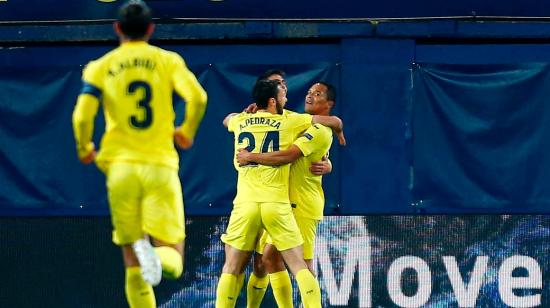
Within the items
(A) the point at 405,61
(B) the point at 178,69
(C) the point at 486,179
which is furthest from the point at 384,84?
(B) the point at 178,69

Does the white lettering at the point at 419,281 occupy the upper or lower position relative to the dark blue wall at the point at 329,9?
lower

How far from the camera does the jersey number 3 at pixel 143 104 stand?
9688mm

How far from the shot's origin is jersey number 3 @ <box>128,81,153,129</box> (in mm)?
9688

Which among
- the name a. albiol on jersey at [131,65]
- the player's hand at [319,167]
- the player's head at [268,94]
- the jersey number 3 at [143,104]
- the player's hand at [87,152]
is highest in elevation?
the player's head at [268,94]

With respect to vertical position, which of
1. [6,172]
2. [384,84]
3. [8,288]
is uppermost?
[384,84]

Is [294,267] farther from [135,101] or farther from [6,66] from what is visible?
[6,66]

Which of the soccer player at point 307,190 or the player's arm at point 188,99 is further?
the soccer player at point 307,190

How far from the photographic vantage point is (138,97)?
969cm

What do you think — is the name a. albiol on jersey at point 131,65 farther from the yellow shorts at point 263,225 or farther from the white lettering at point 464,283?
the white lettering at point 464,283

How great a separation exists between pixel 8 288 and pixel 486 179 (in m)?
5.07

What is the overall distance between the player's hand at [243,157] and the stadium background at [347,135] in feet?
8.81

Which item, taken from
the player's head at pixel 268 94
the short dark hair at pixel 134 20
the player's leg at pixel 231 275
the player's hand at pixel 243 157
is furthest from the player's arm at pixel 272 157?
the short dark hair at pixel 134 20

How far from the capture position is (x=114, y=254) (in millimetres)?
14859

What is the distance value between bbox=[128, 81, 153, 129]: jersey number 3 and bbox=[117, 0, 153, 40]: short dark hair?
0.35 metres
